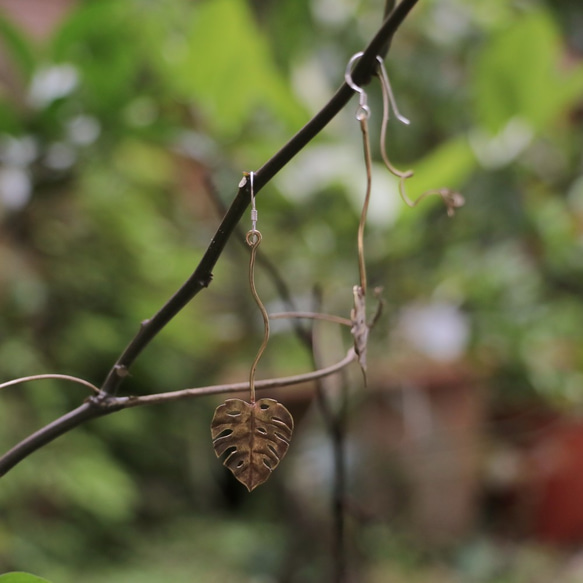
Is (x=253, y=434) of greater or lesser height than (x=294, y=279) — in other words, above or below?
below

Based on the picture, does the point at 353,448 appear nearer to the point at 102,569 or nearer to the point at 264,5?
the point at 102,569

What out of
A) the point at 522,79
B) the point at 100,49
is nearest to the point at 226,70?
the point at 100,49

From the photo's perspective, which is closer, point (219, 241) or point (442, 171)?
point (219, 241)

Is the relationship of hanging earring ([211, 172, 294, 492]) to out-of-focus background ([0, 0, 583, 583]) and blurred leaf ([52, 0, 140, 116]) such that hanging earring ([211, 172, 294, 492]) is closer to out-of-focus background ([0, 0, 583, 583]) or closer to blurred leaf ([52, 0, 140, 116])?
out-of-focus background ([0, 0, 583, 583])

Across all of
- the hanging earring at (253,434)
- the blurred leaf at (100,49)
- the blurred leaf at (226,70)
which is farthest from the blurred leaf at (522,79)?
the hanging earring at (253,434)

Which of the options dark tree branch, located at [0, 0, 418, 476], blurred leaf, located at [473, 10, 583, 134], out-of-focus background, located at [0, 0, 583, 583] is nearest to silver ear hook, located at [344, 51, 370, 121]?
dark tree branch, located at [0, 0, 418, 476]

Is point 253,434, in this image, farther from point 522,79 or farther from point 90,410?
point 522,79
